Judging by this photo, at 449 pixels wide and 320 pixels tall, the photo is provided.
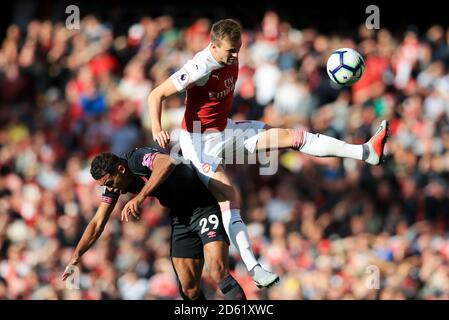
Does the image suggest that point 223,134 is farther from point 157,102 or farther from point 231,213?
point 157,102

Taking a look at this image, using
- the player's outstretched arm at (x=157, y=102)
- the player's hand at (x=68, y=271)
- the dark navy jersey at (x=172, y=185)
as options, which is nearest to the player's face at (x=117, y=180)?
the dark navy jersey at (x=172, y=185)

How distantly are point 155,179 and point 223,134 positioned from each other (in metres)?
1.14

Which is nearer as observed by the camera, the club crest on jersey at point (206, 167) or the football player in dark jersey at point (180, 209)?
the football player in dark jersey at point (180, 209)

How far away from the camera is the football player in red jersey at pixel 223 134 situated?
1005 centimetres

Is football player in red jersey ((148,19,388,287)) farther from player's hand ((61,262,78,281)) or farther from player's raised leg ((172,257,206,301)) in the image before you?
player's hand ((61,262,78,281))

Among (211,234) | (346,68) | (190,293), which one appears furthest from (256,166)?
(211,234)

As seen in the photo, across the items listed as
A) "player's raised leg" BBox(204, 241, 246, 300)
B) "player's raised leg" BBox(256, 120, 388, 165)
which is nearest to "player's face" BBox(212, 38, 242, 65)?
"player's raised leg" BBox(256, 120, 388, 165)

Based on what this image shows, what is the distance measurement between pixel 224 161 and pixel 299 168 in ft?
21.1

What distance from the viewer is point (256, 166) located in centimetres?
1708

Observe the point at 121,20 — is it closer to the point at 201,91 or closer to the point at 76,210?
the point at 76,210

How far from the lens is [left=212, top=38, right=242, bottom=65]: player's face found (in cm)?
995

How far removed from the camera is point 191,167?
34.8ft

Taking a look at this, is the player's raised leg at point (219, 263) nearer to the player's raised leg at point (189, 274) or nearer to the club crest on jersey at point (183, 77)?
the player's raised leg at point (189, 274)

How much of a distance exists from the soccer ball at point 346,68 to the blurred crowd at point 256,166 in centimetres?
445
